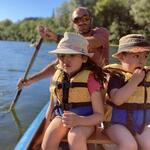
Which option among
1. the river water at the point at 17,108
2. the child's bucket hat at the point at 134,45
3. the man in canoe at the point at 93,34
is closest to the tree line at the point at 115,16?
the river water at the point at 17,108

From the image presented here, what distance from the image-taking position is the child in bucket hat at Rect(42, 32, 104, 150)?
7.99ft

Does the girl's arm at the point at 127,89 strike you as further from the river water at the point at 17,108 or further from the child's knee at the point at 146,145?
the river water at the point at 17,108

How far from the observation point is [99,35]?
368 cm

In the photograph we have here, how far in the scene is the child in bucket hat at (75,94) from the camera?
2.44 meters

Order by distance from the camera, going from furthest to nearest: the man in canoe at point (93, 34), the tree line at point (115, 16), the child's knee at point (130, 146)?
the tree line at point (115, 16) < the man in canoe at point (93, 34) < the child's knee at point (130, 146)

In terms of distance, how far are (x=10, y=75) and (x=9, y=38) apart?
149 feet

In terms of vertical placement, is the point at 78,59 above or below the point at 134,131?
above

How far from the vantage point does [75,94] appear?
2520 millimetres

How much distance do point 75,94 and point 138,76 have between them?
376 millimetres

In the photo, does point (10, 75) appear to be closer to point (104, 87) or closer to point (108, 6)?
point (104, 87)

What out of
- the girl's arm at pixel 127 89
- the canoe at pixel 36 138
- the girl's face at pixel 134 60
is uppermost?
the girl's face at pixel 134 60

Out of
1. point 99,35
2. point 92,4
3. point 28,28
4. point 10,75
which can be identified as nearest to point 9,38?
point 28,28

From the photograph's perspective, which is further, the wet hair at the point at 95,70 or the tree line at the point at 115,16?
the tree line at the point at 115,16

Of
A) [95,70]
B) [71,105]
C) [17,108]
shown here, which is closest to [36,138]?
[71,105]
